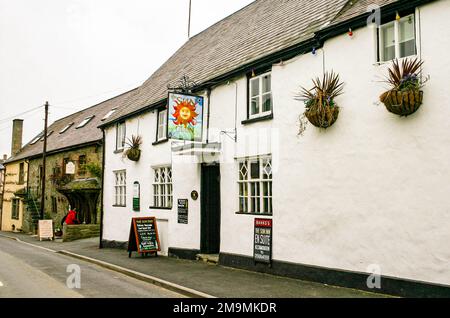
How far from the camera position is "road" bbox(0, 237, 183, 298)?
28.3 feet

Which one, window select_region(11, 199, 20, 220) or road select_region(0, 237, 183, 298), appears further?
window select_region(11, 199, 20, 220)

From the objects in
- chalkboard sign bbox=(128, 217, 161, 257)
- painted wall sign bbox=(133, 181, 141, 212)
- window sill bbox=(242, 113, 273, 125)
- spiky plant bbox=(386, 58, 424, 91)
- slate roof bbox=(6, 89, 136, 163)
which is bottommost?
chalkboard sign bbox=(128, 217, 161, 257)

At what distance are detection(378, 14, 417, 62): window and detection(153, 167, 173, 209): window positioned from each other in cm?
863

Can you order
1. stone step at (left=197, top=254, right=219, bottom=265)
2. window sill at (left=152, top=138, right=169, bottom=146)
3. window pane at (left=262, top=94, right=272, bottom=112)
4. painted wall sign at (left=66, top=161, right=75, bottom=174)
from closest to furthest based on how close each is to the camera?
1. window pane at (left=262, top=94, right=272, bottom=112)
2. stone step at (left=197, top=254, right=219, bottom=265)
3. window sill at (left=152, top=138, right=169, bottom=146)
4. painted wall sign at (left=66, top=161, right=75, bottom=174)

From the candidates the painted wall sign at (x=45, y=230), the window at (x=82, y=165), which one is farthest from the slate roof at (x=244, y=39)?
the painted wall sign at (x=45, y=230)

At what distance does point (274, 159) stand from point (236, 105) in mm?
2313

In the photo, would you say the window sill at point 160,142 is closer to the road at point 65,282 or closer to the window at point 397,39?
the road at point 65,282

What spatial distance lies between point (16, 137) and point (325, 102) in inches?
1522

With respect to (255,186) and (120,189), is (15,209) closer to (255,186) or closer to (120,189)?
(120,189)

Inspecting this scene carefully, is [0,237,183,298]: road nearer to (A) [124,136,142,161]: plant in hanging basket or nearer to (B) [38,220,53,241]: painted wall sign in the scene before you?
(A) [124,136,142,161]: plant in hanging basket

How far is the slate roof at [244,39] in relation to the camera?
10.9 m

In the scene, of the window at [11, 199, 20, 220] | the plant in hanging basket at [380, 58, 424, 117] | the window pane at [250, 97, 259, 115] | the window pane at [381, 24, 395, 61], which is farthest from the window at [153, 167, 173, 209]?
the window at [11, 199, 20, 220]

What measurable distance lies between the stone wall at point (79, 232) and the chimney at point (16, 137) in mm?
21636
